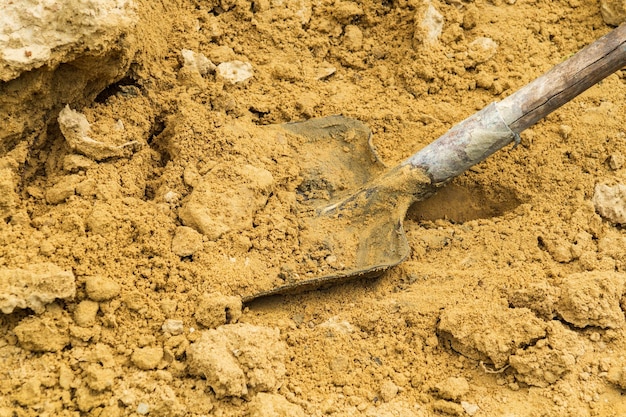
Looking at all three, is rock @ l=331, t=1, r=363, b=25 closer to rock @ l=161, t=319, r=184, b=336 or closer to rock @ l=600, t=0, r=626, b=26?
rock @ l=600, t=0, r=626, b=26

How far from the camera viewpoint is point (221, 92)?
10.7ft

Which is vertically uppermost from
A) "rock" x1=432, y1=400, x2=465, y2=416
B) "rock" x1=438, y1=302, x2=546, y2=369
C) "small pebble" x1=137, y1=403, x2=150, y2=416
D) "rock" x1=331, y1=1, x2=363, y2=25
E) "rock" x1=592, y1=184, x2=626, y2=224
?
"rock" x1=331, y1=1, x2=363, y2=25

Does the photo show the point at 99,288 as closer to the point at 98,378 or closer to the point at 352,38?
the point at 98,378

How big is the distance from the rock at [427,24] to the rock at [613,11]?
0.84 meters

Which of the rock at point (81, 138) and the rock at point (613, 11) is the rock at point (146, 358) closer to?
the rock at point (81, 138)

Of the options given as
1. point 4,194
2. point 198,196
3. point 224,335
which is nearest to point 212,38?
point 198,196

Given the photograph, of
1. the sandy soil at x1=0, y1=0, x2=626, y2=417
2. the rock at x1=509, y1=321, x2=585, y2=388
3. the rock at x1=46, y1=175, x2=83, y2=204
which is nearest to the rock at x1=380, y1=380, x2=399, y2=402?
the sandy soil at x1=0, y1=0, x2=626, y2=417

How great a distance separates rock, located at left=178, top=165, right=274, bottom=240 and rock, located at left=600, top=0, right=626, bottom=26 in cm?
201

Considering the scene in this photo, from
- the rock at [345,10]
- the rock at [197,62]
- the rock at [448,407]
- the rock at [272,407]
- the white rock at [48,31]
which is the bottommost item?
the rock at [272,407]

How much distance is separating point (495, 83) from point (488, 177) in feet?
1.70

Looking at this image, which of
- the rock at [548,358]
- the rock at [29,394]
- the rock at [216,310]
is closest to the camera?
the rock at [29,394]

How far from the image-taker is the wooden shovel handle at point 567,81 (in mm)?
2809

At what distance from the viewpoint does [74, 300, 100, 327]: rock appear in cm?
250

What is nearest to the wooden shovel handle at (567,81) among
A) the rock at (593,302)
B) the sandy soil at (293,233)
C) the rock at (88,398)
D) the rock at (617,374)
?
the sandy soil at (293,233)
